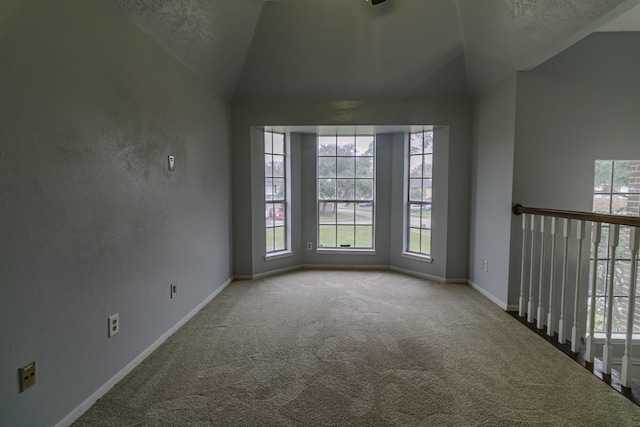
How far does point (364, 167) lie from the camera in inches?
182

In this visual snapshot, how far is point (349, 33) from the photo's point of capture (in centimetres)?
308

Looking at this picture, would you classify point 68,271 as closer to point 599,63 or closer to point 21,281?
point 21,281

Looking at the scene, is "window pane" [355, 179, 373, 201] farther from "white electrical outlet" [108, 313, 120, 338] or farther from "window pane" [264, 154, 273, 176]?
"white electrical outlet" [108, 313, 120, 338]

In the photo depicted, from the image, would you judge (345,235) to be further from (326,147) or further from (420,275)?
(326,147)

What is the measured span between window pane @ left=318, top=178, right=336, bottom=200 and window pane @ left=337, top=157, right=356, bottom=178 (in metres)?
0.17

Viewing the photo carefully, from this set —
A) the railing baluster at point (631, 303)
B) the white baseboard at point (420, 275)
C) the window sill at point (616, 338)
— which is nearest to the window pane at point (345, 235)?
the white baseboard at point (420, 275)

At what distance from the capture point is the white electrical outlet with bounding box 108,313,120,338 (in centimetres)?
180

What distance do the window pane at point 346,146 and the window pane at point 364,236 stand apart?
44.9 inches

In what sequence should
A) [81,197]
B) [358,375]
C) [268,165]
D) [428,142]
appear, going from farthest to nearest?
[268,165], [428,142], [358,375], [81,197]

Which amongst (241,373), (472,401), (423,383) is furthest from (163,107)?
(472,401)

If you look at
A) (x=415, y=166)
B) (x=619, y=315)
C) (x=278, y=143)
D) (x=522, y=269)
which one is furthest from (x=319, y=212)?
(x=619, y=315)

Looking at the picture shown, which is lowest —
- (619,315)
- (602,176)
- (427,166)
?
(619,315)

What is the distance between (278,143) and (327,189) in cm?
100

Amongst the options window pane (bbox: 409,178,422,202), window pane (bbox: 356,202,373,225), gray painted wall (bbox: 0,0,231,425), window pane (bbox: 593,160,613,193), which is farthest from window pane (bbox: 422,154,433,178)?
gray painted wall (bbox: 0,0,231,425)
